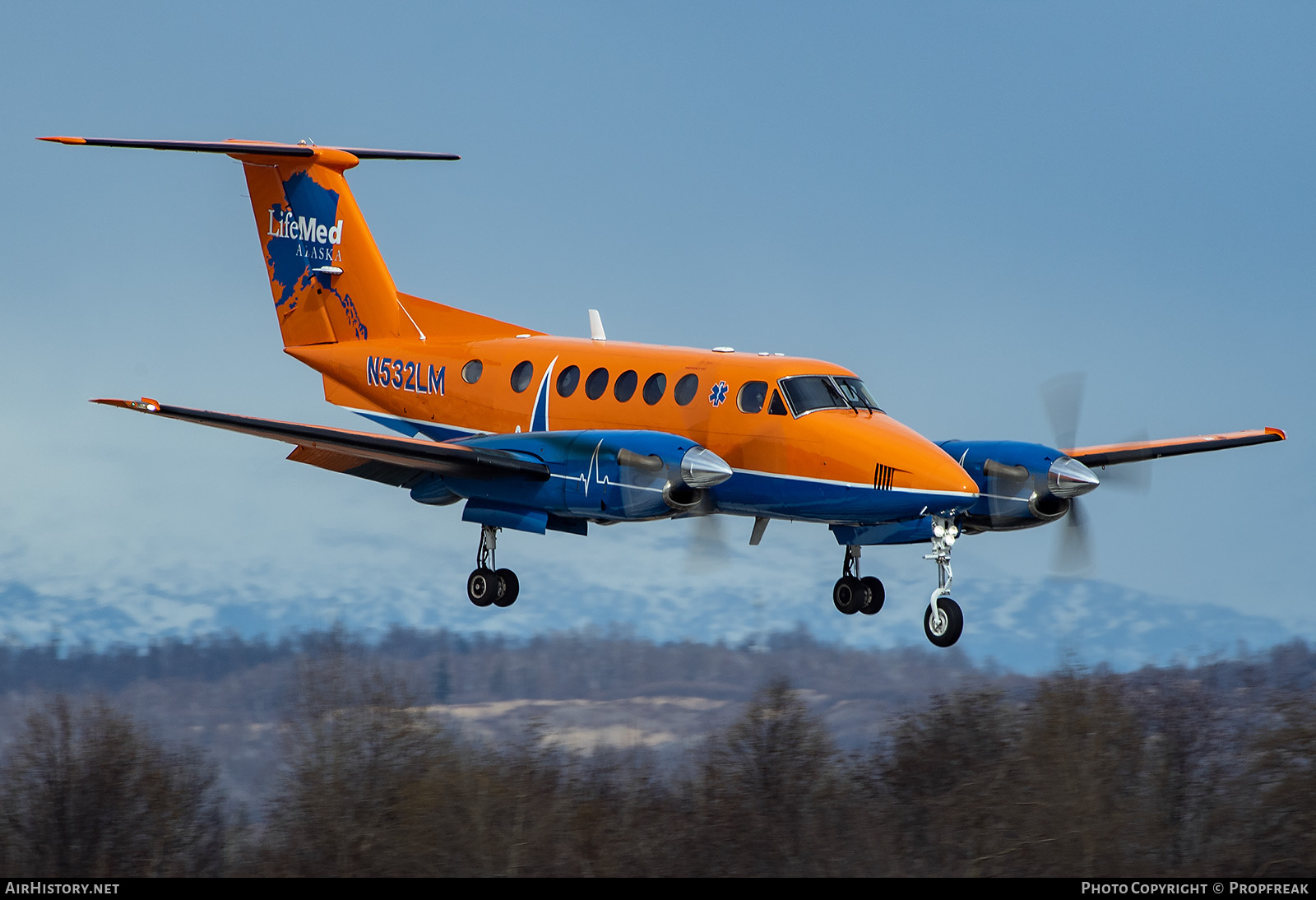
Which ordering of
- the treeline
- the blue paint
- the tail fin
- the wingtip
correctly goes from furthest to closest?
the treeline, the blue paint, the tail fin, the wingtip

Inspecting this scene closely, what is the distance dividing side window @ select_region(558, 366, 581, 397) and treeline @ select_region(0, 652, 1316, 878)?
439 inches

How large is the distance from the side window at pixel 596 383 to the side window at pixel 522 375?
1.24 meters

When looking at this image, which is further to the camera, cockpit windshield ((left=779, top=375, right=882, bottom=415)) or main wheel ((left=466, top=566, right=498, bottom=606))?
main wheel ((left=466, top=566, right=498, bottom=606))

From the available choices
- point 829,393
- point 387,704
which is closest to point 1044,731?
point 387,704

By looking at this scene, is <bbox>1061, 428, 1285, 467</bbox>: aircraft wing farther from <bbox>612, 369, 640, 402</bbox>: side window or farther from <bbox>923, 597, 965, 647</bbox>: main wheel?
<bbox>612, 369, 640, 402</bbox>: side window

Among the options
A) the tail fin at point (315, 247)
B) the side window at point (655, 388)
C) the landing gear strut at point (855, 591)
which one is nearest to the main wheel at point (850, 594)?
the landing gear strut at point (855, 591)

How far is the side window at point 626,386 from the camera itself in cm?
1964

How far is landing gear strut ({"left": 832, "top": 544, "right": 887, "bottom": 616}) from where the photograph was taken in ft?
66.2

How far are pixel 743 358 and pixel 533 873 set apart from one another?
15365 millimetres

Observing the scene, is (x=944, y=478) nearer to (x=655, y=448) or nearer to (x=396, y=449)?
(x=655, y=448)

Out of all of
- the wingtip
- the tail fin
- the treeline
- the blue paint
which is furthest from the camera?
the treeline

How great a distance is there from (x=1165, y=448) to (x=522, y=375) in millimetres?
10641

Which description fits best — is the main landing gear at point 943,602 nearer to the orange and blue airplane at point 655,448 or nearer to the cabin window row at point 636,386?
the orange and blue airplane at point 655,448

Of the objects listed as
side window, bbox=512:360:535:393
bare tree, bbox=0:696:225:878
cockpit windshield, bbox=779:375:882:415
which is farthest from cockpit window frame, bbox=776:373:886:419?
bare tree, bbox=0:696:225:878
